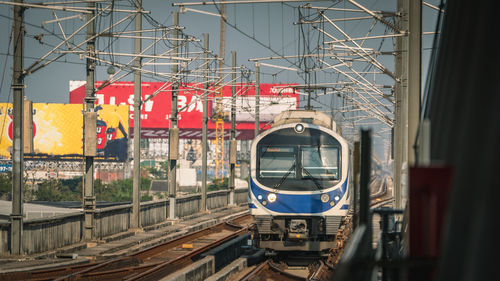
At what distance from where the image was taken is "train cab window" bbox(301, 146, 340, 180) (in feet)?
50.3

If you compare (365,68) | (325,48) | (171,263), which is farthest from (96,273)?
(365,68)

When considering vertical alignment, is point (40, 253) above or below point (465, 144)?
below

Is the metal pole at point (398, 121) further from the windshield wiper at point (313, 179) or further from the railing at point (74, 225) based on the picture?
the railing at point (74, 225)

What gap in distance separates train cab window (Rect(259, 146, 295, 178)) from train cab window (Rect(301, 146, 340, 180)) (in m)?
0.28

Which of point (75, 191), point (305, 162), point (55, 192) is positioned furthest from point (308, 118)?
point (75, 191)

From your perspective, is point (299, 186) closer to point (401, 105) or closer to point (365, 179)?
point (401, 105)

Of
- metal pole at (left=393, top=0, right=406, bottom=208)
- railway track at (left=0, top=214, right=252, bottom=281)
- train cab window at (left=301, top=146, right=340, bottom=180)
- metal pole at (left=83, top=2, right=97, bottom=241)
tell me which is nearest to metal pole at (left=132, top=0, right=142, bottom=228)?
railway track at (left=0, top=214, right=252, bottom=281)

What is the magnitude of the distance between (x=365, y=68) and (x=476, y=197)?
2673 centimetres

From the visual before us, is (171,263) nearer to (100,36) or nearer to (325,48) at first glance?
(100,36)

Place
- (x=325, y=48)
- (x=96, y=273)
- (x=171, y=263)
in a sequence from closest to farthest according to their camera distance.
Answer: (x=96, y=273), (x=171, y=263), (x=325, y=48)

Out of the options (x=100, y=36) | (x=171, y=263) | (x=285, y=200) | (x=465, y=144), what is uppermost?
(x=100, y=36)

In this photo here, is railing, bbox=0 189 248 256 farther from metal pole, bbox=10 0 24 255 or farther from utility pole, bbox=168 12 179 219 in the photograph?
metal pole, bbox=10 0 24 255

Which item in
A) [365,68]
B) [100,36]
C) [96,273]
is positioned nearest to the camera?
[96,273]

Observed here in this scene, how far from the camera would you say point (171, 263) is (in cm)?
1688
